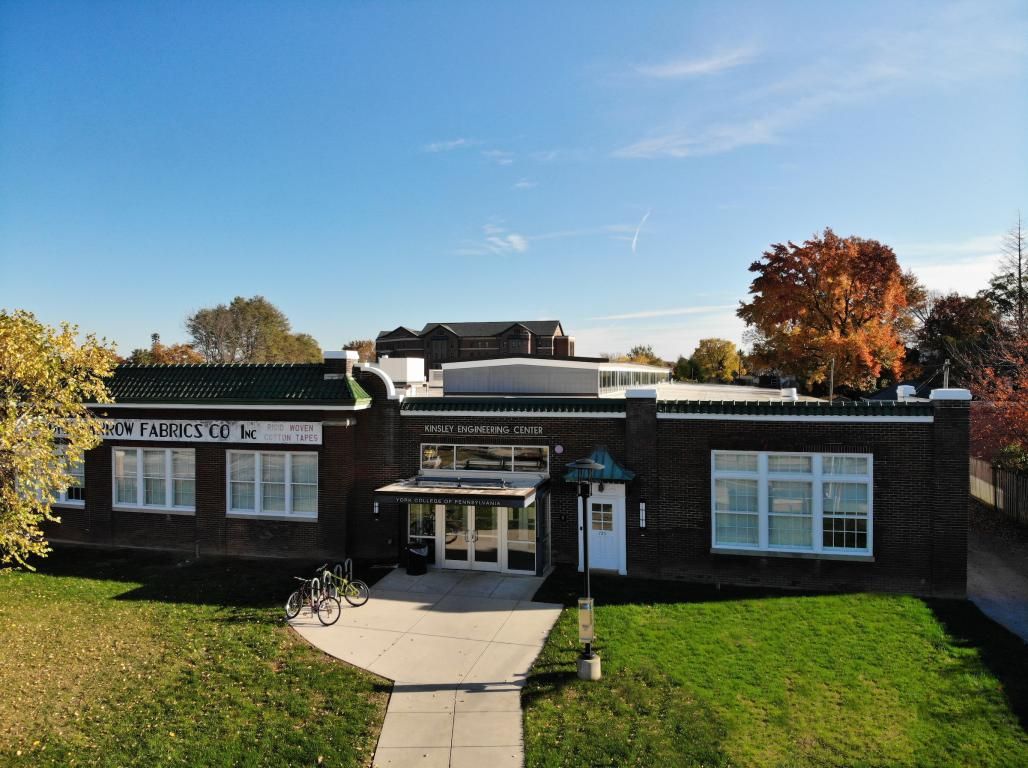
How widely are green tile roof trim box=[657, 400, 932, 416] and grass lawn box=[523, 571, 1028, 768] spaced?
14.6 feet

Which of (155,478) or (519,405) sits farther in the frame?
(155,478)

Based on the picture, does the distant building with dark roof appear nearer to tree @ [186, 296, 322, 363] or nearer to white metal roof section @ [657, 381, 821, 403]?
tree @ [186, 296, 322, 363]

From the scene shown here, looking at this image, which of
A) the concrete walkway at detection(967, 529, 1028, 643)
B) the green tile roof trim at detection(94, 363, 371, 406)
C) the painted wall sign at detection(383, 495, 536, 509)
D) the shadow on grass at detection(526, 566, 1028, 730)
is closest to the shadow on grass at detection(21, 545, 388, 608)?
the painted wall sign at detection(383, 495, 536, 509)

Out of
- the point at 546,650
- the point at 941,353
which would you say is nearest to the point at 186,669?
the point at 546,650

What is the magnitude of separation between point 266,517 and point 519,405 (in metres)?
8.27

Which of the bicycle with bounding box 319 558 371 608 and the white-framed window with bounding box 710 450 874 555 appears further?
the white-framed window with bounding box 710 450 874 555

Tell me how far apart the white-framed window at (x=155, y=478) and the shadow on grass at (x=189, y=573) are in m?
1.49

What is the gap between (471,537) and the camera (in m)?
18.6

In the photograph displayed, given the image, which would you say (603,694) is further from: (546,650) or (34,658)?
(34,658)

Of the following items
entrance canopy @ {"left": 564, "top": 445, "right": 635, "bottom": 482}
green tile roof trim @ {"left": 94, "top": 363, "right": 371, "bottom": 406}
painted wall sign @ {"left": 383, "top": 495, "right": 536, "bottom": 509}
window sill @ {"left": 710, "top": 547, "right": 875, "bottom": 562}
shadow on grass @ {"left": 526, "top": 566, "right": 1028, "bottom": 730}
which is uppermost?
green tile roof trim @ {"left": 94, "top": 363, "right": 371, "bottom": 406}

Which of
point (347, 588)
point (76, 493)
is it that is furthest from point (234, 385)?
point (347, 588)

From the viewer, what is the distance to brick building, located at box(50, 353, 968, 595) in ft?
54.2

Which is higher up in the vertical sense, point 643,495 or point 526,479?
point 526,479

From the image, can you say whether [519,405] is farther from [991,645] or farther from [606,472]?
[991,645]
